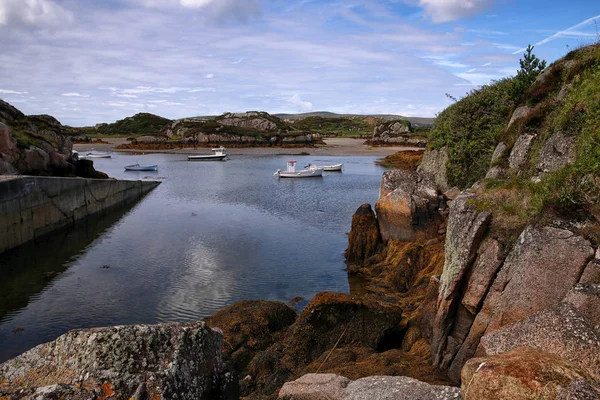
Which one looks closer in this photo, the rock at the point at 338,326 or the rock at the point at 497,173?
the rock at the point at 338,326

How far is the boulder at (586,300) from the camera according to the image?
6.78 m

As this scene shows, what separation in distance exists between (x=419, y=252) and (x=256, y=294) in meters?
6.81

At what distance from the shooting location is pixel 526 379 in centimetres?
445

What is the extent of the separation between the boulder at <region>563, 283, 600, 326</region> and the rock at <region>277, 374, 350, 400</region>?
12.3 feet

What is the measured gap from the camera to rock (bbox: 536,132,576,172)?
35.5ft

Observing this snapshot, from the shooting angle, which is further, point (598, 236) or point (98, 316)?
point (98, 316)

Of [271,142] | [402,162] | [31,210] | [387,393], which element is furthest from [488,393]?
[271,142]

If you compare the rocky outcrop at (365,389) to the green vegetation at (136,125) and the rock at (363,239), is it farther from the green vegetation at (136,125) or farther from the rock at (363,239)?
the green vegetation at (136,125)

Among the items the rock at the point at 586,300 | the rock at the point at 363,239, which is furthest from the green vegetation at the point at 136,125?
the rock at the point at 586,300

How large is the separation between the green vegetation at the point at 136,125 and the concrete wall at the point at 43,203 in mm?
114565

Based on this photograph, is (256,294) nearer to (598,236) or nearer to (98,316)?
(98,316)

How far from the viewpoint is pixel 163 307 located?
16.3 m

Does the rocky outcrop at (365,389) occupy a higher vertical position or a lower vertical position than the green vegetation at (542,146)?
lower

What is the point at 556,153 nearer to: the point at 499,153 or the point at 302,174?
the point at 499,153
